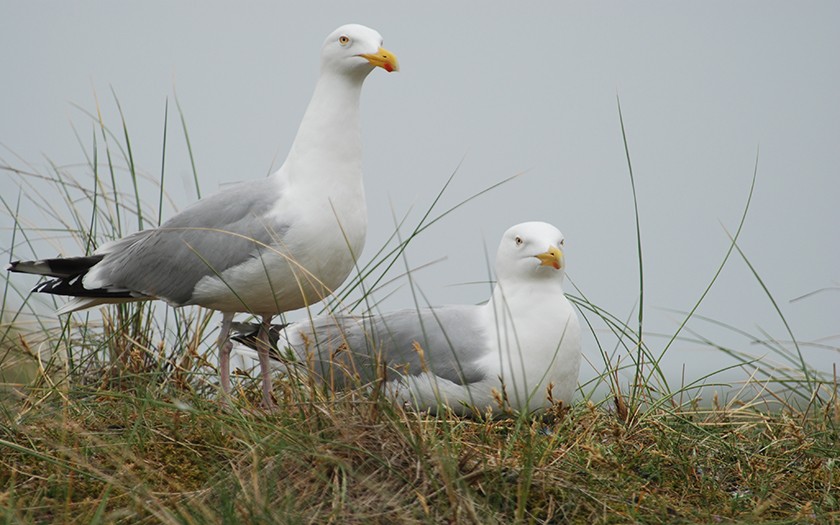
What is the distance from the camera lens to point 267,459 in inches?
131

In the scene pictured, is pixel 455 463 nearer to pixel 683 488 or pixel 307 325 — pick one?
pixel 683 488

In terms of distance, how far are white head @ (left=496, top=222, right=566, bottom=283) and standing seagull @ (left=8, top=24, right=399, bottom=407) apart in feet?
2.35

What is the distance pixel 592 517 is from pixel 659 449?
2.91ft

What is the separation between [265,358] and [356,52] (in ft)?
5.31

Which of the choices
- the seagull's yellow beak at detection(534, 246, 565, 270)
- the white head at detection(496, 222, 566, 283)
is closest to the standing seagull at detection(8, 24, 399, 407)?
the white head at detection(496, 222, 566, 283)

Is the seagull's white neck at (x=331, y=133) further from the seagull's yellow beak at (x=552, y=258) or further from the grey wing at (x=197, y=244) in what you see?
the seagull's yellow beak at (x=552, y=258)

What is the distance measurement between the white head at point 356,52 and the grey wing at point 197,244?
2.24ft

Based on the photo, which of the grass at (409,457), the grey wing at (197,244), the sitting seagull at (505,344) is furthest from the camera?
the grey wing at (197,244)

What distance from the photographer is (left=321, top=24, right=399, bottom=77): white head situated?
186 inches

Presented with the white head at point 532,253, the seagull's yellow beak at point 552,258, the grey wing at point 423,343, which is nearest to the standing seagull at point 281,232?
the grey wing at point 423,343

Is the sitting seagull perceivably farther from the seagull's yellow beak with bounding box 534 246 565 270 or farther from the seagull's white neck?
the seagull's white neck

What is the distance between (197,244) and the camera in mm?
4918

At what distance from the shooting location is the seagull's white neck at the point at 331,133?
15.8 ft

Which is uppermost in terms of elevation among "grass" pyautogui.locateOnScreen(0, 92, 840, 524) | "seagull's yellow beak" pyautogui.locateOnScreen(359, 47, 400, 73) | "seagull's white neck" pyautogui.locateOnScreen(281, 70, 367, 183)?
"seagull's yellow beak" pyautogui.locateOnScreen(359, 47, 400, 73)
